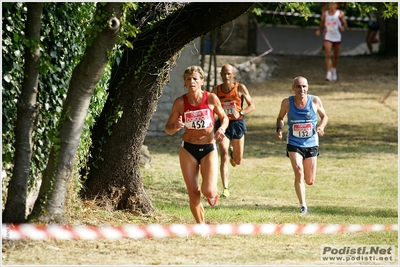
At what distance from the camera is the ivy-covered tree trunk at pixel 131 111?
32.3 feet

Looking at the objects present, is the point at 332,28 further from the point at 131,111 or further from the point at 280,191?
the point at 131,111

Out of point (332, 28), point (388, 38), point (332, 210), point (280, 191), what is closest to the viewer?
point (332, 210)

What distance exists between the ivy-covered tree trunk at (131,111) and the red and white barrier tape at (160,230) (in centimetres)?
85

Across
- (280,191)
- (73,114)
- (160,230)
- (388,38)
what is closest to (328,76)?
(388,38)

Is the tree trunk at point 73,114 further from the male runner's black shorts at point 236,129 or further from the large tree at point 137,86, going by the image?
the male runner's black shorts at point 236,129

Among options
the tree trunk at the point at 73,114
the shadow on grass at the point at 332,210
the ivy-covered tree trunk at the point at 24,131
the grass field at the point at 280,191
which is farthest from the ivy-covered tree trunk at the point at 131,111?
the ivy-covered tree trunk at the point at 24,131

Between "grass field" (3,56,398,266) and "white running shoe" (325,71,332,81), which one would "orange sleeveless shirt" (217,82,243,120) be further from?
"white running shoe" (325,71,332,81)

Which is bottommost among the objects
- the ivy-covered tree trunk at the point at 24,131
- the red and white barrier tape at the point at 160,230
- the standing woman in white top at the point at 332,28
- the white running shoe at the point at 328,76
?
the red and white barrier tape at the point at 160,230

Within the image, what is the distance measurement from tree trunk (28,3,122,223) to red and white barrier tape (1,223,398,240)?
17 cm

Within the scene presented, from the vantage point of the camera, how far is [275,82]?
83.1 feet

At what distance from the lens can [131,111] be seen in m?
10.1

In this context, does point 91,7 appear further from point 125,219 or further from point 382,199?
point 382,199

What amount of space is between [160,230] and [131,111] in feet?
5.79

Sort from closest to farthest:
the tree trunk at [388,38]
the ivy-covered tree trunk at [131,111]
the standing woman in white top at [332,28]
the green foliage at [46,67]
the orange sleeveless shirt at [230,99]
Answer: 1. the green foliage at [46,67]
2. the ivy-covered tree trunk at [131,111]
3. the orange sleeveless shirt at [230,99]
4. the standing woman in white top at [332,28]
5. the tree trunk at [388,38]
